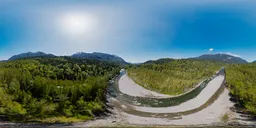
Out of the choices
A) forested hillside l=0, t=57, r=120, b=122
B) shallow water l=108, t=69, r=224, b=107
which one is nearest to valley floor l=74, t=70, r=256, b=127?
shallow water l=108, t=69, r=224, b=107

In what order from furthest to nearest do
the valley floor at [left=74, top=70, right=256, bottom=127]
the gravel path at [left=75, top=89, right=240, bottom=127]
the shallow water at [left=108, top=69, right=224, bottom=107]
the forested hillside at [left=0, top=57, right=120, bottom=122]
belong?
the shallow water at [left=108, top=69, right=224, bottom=107], the valley floor at [left=74, top=70, right=256, bottom=127], the gravel path at [left=75, top=89, right=240, bottom=127], the forested hillside at [left=0, top=57, right=120, bottom=122]

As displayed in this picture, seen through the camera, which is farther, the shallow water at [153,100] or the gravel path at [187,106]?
the shallow water at [153,100]

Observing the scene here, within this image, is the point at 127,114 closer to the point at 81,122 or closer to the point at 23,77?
the point at 81,122

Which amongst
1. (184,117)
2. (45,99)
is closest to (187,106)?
(184,117)

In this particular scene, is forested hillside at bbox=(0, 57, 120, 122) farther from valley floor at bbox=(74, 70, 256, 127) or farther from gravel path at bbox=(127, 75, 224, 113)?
gravel path at bbox=(127, 75, 224, 113)

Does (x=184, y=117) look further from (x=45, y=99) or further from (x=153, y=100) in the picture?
(x=45, y=99)

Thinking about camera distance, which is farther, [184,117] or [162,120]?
[184,117]

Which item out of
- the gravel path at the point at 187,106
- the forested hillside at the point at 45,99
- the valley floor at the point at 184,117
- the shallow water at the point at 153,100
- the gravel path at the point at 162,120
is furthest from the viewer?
the shallow water at the point at 153,100

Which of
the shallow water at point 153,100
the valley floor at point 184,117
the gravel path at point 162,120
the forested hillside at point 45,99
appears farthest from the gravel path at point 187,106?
the forested hillside at point 45,99

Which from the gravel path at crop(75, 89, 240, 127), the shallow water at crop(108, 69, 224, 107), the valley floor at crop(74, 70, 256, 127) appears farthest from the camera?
the shallow water at crop(108, 69, 224, 107)

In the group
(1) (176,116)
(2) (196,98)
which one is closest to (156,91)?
(2) (196,98)

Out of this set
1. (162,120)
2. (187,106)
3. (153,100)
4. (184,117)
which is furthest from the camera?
(153,100)

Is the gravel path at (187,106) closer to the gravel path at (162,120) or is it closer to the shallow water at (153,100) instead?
the shallow water at (153,100)

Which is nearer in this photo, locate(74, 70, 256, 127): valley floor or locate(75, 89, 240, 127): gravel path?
locate(75, 89, 240, 127): gravel path
